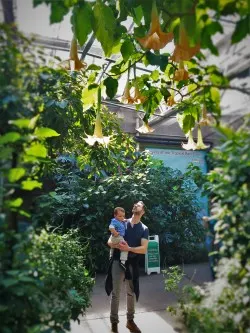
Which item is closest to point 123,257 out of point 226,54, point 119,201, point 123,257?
point 123,257

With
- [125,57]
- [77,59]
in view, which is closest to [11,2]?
[77,59]

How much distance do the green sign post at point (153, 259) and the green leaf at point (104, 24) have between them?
359 centimetres

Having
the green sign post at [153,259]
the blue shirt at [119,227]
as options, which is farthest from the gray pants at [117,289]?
the green sign post at [153,259]

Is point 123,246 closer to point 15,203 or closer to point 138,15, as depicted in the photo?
point 138,15

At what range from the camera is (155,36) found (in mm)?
1113

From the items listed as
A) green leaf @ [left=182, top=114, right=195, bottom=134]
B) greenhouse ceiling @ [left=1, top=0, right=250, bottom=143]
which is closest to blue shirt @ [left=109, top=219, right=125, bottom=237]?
green leaf @ [left=182, top=114, right=195, bottom=134]

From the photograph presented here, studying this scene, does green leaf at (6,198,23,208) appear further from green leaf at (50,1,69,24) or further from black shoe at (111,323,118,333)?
black shoe at (111,323,118,333)

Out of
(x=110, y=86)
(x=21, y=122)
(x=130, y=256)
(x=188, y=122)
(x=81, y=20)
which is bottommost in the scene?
(x=130, y=256)

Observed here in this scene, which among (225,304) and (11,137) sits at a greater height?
(11,137)

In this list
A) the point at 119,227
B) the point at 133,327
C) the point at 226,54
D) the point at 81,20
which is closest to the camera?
the point at 226,54

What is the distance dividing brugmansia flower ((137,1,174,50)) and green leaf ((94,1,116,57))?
0.12 m

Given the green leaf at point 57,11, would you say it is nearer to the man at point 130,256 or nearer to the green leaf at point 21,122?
the green leaf at point 21,122

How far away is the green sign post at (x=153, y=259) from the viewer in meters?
4.34

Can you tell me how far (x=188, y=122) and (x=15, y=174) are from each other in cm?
70
